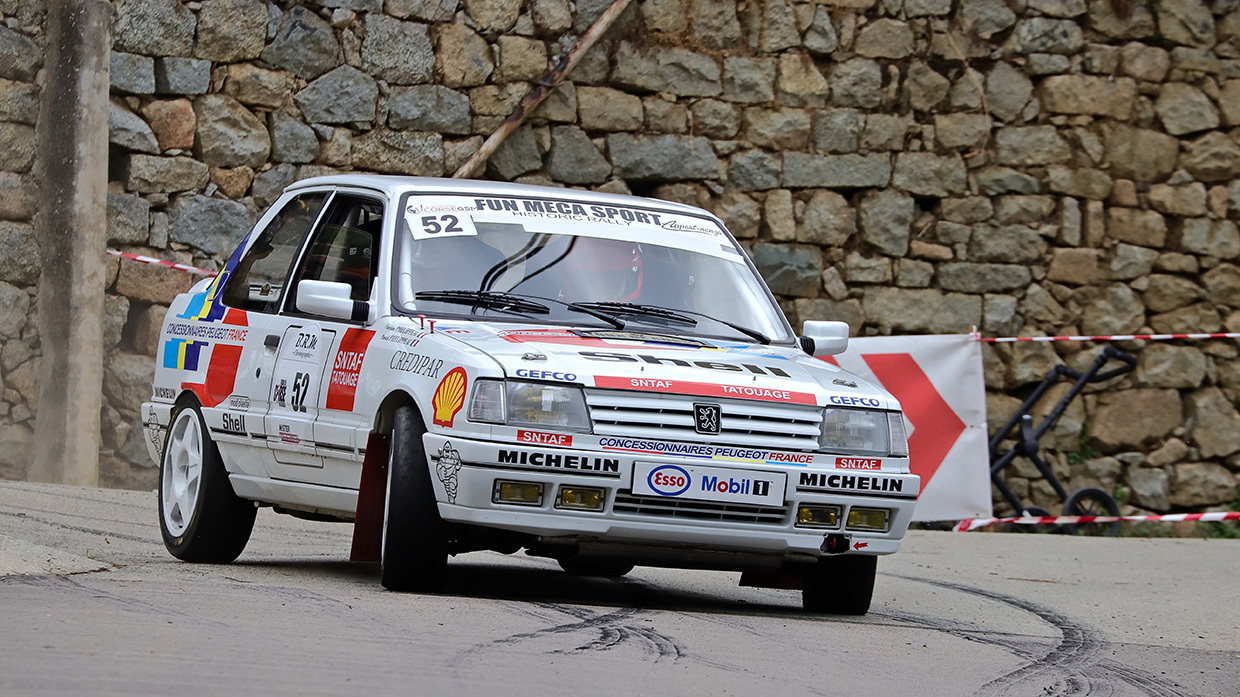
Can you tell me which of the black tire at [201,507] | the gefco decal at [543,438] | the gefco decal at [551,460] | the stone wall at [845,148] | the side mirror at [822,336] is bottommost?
the black tire at [201,507]

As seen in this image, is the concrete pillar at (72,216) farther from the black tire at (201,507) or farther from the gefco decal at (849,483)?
the gefco decal at (849,483)

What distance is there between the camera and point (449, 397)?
21.0ft

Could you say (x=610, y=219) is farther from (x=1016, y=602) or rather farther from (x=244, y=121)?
(x=244, y=121)

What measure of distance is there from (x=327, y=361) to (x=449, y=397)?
1205 mm

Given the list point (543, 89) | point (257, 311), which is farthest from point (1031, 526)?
point (257, 311)

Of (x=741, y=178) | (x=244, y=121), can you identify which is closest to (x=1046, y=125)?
(x=741, y=178)

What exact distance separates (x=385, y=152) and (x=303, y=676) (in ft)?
31.2

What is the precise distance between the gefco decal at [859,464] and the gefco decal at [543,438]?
42.0 inches

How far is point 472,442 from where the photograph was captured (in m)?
6.27

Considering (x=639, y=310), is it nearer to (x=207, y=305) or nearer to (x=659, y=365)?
(x=659, y=365)

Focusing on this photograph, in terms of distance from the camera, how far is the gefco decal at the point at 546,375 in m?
6.34

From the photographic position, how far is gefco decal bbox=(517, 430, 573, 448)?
20.7ft

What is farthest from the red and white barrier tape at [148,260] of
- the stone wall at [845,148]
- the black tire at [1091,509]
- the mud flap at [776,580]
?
the black tire at [1091,509]

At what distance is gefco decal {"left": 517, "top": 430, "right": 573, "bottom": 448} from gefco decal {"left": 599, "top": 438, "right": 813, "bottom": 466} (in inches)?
4.9
